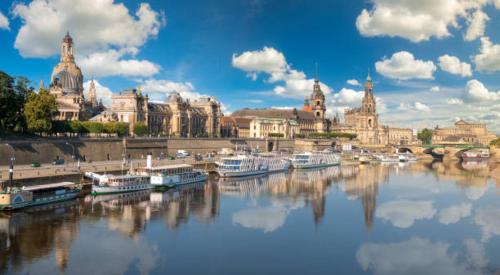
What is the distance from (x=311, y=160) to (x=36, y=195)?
60.6m

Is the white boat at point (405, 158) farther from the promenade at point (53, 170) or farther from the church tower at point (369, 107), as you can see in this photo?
the promenade at point (53, 170)

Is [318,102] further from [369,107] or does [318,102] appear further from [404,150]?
[404,150]

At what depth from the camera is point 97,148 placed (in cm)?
6794

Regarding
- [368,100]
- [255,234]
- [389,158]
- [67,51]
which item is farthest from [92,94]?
[255,234]

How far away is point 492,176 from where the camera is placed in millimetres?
81125

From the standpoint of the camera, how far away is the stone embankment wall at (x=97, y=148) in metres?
54.9

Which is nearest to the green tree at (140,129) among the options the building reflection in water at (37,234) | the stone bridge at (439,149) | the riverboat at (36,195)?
the riverboat at (36,195)

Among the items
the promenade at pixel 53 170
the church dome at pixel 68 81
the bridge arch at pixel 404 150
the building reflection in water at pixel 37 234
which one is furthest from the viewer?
the bridge arch at pixel 404 150

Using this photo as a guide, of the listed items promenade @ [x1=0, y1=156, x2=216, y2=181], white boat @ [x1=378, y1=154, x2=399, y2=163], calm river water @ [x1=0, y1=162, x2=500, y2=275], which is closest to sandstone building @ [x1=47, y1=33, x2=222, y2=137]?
promenade @ [x1=0, y1=156, x2=216, y2=181]

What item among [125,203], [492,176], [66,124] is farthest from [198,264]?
[492,176]

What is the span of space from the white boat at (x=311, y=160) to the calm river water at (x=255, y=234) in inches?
1409

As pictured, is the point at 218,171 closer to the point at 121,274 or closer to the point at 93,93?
the point at 121,274

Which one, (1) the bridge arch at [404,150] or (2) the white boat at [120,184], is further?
(1) the bridge arch at [404,150]

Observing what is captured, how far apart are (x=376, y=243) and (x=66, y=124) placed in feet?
186
